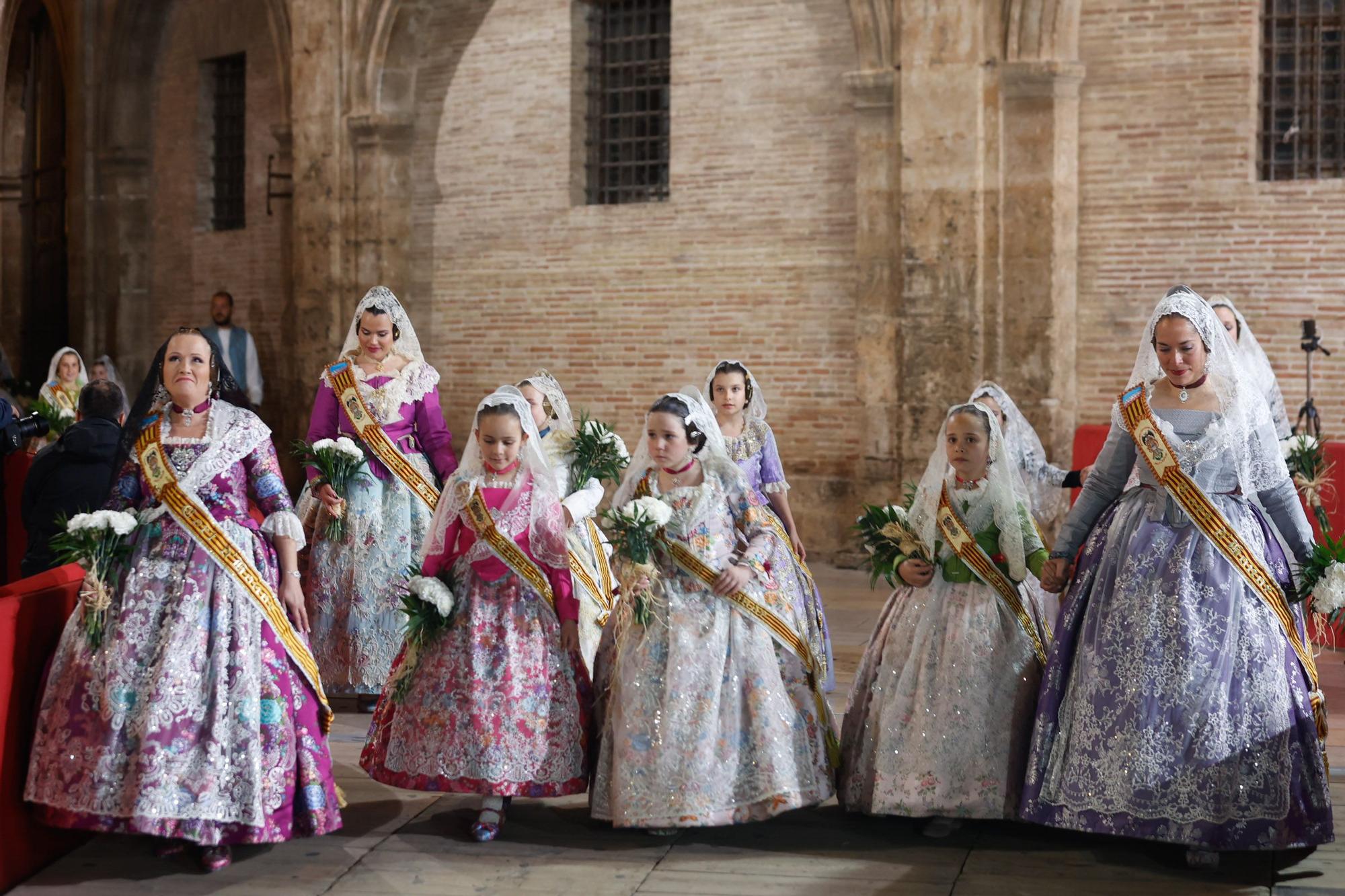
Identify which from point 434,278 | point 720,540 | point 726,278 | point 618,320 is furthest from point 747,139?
point 720,540

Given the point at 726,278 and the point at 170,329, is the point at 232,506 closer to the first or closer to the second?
the point at 726,278

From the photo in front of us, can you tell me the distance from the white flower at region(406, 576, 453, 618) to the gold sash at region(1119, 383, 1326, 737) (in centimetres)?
225

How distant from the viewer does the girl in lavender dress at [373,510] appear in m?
6.79

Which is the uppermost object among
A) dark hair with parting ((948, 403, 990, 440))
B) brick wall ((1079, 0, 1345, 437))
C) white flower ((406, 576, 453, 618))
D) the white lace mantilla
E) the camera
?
brick wall ((1079, 0, 1345, 437))

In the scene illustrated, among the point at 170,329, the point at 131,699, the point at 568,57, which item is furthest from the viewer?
the point at 170,329

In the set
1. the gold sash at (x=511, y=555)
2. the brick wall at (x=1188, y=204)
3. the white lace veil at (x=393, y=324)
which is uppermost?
the brick wall at (x=1188, y=204)

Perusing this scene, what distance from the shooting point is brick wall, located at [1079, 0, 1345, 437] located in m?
10.5

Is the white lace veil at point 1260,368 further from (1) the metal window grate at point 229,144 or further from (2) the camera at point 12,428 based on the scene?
(1) the metal window grate at point 229,144

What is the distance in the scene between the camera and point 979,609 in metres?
4.98

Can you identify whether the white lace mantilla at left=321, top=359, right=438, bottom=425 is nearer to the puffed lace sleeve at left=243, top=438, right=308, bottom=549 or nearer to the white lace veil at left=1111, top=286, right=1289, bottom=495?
the puffed lace sleeve at left=243, top=438, right=308, bottom=549

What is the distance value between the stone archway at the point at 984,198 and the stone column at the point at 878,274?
47mm

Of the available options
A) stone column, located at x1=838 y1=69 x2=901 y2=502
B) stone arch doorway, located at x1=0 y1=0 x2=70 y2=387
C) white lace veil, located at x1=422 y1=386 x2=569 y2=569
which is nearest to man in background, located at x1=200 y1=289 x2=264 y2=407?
stone arch doorway, located at x1=0 y1=0 x2=70 y2=387

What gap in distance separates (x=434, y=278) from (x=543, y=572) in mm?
9211

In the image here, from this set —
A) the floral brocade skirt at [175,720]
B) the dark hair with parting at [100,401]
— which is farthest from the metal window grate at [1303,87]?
the floral brocade skirt at [175,720]
